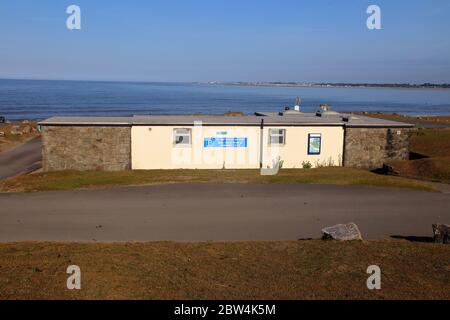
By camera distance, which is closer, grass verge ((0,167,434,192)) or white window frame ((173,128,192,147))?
grass verge ((0,167,434,192))

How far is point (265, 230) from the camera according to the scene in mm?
13773

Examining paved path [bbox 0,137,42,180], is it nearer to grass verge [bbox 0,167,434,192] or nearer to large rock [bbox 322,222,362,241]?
grass verge [bbox 0,167,434,192]

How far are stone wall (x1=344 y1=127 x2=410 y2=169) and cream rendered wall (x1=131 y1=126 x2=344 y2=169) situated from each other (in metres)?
0.49

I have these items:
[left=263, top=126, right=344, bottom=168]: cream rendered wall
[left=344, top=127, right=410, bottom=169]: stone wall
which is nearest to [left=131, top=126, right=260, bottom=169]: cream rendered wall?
[left=263, top=126, right=344, bottom=168]: cream rendered wall

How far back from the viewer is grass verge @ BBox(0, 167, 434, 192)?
20.1 m

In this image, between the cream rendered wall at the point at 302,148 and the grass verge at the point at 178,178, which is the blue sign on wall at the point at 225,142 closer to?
the cream rendered wall at the point at 302,148

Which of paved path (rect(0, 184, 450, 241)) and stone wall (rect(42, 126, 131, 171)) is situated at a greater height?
stone wall (rect(42, 126, 131, 171))

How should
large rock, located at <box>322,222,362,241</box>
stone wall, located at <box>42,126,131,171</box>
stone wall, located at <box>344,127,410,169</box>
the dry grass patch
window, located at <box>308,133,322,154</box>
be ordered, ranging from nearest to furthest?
large rock, located at <box>322,222,362,241</box> < stone wall, located at <box>42,126,131,171</box> < window, located at <box>308,133,322,154</box> < stone wall, located at <box>344,127,410,169</box> < the dry grass patch

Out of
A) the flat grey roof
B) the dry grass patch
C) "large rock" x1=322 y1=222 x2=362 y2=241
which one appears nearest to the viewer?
"large rock" x1=322 y1=222 x2=362 y2=241

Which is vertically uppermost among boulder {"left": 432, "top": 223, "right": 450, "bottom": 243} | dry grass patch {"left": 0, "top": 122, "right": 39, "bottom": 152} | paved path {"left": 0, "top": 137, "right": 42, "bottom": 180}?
boulder {"left": 432, "top": 223, "right": 450, "bottom": 243}

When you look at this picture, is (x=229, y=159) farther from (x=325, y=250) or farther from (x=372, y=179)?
(x=325, y=250)

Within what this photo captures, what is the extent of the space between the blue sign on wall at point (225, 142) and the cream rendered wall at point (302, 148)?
1124 millimetres
